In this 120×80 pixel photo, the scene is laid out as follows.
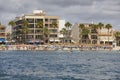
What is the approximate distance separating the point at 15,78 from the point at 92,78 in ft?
36.3

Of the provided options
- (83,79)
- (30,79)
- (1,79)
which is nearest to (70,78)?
(83,79)

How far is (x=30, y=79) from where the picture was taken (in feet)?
182

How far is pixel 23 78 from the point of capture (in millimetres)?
56562

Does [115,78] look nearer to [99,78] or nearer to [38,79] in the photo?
[99,78]

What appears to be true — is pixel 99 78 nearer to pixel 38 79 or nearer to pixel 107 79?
pixel 107 79

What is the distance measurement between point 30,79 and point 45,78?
252 centimetres

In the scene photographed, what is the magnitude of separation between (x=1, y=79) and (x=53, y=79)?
7194 millimetres

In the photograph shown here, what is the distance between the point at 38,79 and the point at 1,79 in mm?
5142

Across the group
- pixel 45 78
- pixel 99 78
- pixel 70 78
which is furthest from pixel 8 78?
pixel 99 78

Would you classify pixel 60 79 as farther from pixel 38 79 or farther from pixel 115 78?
pixel 115 78

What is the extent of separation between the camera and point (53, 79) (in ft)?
182

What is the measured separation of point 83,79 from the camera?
185ft

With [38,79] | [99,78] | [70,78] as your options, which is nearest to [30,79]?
[38,79]

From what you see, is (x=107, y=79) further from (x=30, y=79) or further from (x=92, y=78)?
(x=30, y=79)
